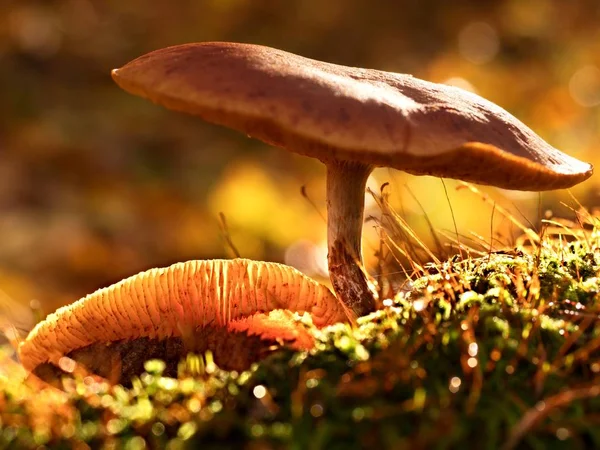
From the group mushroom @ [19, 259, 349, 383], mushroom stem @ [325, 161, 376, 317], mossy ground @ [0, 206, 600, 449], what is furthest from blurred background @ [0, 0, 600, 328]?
mossy ground @ [0, 206, 600, 449]

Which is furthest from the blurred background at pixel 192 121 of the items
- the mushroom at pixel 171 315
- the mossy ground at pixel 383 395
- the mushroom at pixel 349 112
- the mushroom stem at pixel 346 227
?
the mossy ground at pixel 383 395

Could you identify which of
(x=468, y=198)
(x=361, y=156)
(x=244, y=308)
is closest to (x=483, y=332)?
(x=361, y=156)

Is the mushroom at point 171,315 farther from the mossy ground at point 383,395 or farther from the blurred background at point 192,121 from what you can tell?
the blurred background at point 192,121

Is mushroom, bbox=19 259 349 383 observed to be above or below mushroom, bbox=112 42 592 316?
below

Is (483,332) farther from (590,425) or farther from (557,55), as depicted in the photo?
(557,55)

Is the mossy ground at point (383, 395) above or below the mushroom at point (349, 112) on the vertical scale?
below

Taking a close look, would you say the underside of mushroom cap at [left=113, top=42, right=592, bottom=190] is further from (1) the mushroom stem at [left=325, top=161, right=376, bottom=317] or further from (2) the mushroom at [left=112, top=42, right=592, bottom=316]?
(1) the mushroom stem at [left=325, top=161, right=376, bottom=317]
